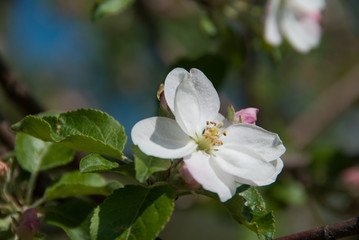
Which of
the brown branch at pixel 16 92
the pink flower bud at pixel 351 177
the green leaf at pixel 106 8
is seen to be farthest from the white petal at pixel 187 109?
the pink flower bud at pixel 351 177

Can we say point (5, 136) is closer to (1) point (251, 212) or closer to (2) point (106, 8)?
(2) point (106, 8)

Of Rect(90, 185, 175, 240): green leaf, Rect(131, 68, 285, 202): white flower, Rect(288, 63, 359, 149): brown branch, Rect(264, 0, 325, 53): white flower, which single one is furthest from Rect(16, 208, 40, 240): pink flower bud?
Rect(288, 63, 359, 149): brown branch

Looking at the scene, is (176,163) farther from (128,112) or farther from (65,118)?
(128,112)

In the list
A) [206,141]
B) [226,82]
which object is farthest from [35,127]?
[226,82]

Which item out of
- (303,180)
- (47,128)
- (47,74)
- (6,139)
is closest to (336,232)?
(47,128)

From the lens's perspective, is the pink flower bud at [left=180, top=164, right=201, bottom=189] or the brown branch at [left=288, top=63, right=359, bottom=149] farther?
the brown branch at [left=288, top=63, right=359, bottom=149]

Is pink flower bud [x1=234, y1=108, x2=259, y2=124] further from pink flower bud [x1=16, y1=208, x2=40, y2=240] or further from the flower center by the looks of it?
pink flower bud [x1=16, y1=208, x2=40, y2=240]
